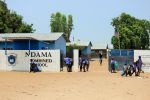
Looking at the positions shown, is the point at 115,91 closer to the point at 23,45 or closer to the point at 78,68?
the point at 78,68

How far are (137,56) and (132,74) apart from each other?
11.8ft

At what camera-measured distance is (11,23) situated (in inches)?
2682

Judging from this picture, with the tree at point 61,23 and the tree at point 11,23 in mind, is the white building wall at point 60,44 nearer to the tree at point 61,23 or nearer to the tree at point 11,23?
the tree at point 11,23

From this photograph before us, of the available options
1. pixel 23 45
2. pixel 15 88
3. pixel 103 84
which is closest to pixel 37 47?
pixel 23 45

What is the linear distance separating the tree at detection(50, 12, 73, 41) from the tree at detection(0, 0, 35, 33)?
40.3 m

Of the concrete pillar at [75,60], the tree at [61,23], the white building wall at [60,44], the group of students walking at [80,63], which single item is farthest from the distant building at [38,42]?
the tree at [61,23]

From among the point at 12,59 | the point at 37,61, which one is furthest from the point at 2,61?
the point at 37,61

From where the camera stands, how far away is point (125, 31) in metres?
86.8

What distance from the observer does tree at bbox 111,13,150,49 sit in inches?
3418

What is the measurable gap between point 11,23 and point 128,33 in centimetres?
2819

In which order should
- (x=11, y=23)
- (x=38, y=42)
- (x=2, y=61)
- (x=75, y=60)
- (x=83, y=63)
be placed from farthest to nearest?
1. (x=11, y=23)
2. (x=38, y=42)
3. (x=75, y=60)
4. (x=2, y=61)
5. (x=83, y=63)

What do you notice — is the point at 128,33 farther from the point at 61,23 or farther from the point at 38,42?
the point at 38,42

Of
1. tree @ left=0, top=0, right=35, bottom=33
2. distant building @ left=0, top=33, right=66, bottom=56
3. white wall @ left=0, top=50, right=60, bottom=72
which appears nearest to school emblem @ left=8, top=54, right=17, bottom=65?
white wall @ left=0, top=50, right=60, bottom=72

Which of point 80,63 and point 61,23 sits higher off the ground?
point 61,23
